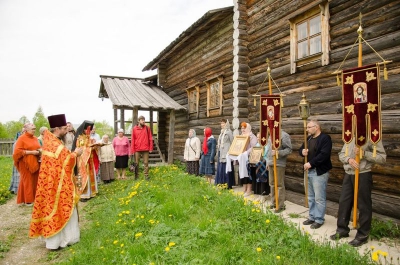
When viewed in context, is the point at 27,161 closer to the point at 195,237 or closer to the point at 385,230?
the point at 195,237

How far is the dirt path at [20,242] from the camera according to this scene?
4.13 meters

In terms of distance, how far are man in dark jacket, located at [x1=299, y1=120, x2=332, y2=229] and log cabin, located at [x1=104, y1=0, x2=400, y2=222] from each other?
844 millimetres

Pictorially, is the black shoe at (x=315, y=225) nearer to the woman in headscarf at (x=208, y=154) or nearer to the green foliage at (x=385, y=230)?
the green foliage at (x=385, y=230)

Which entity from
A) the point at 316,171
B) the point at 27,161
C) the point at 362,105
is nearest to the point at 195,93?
the point at 27,161

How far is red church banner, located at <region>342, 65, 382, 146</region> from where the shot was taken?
3.77m

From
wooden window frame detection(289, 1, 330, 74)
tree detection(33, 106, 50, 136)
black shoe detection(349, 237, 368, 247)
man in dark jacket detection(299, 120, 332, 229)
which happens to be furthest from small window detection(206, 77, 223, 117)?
tree detection(33, 106, 50, 136)

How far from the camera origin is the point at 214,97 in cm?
1066

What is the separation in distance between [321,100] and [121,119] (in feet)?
29.1

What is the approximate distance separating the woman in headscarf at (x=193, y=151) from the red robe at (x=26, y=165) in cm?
438

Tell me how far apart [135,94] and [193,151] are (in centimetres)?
569

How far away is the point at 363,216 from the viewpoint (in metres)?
3.83

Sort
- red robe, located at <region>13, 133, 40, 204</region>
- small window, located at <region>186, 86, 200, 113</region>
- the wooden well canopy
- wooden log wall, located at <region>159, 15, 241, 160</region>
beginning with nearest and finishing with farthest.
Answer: red robe, located at <region>13, 133, 40, 204</region>, wooden log wall, located at <region>159, 15, 241, 160</region>, the wooden well canopy, small window, located at <region>186, 86, 200, 113</region>

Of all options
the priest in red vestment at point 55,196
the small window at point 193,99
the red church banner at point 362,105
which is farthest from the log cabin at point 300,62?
the priest in red vestment at point 55,196

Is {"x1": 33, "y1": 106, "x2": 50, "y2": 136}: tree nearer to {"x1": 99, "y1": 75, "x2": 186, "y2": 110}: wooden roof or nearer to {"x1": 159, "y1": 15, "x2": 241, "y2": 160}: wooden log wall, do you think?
{"x1": 99, "y1": 75, "x2": 186, "y2": 110}: wooden roof
